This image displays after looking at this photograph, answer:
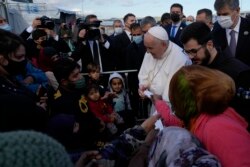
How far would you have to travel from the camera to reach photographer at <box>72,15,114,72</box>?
5320 millimetres

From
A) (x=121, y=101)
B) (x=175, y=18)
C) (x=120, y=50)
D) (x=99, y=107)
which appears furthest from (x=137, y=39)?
(x=99, y=107)

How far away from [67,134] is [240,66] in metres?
1.35

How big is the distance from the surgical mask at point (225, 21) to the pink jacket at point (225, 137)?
1934 millimetres

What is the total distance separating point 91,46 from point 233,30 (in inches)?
106

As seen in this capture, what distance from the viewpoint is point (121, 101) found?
4.66 meters

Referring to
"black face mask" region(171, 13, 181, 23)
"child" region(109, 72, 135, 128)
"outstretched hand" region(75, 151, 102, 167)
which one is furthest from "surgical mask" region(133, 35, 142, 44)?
"outstretched hand" region(75, 151, 102, 167)

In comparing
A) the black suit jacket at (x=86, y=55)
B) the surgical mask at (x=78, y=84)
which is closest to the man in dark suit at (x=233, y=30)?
the surgical mask at (x=78, y=84)

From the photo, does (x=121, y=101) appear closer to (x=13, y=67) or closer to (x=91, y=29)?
(x=91, y=29)

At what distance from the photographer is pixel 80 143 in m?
2.82

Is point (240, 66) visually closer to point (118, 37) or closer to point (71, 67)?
point (71, 67)

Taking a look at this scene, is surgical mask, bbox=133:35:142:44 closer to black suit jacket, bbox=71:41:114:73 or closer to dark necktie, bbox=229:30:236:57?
black suit jacket, bbox=71:41:114:73

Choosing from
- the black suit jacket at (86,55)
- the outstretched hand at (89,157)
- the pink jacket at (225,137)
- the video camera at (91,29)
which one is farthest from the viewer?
the black suit jacket at (86,55)

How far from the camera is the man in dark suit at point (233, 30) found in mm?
3305

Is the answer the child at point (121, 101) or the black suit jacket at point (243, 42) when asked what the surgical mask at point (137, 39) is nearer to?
the child at point (121, 101)
